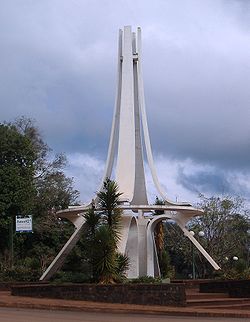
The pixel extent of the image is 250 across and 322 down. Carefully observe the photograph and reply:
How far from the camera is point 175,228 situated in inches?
2108

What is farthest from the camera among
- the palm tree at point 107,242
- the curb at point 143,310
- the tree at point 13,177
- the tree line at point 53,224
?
the tree at point 13,177

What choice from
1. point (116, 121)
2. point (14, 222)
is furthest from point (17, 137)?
point (116, 121)

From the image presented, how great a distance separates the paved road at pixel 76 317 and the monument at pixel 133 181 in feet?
39.9

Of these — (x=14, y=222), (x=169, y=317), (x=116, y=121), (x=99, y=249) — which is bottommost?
(x=169, y=317)

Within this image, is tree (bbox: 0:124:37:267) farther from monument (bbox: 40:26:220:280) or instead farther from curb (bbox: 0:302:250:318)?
curb (bbox: 0:302:250:318)

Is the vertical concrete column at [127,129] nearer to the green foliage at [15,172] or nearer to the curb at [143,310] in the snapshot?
the green foliage at [15,172]

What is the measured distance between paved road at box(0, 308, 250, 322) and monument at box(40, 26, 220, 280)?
12.2m

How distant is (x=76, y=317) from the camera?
14750 mm

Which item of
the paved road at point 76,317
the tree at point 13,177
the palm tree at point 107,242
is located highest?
the tree at point 13,177

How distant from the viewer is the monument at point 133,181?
2930cm

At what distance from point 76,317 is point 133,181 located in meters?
15.7

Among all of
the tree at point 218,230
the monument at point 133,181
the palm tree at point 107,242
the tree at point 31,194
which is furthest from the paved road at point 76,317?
the tree at point 218,230

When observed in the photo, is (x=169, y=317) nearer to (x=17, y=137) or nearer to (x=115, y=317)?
(x=115, y=317)

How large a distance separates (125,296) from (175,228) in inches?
1389
